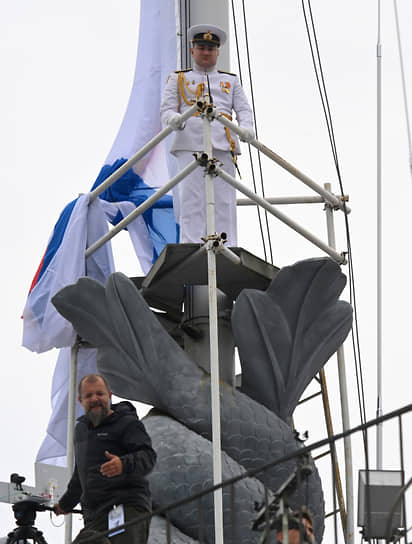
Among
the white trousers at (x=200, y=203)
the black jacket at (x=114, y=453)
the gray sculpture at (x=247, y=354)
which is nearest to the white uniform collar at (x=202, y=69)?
the white trousers at (x=200, y=203)

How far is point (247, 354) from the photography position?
353 inches

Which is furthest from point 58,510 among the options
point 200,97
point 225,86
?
point 225,86

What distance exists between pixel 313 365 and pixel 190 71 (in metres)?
2.32

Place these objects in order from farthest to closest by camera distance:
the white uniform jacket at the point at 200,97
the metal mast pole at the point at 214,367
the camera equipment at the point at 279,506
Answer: the white uniform jacket at the point at 200,97, the metal mast pole at the point at 214,367, the camera equipment at the point at 279,506

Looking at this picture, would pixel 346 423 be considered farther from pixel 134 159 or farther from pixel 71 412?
pixel 134 159

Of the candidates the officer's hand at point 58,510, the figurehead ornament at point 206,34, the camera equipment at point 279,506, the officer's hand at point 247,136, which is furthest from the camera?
the figurehead ornament at point 206,34

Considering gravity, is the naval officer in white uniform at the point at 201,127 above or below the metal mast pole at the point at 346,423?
above

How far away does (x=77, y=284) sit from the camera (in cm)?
877

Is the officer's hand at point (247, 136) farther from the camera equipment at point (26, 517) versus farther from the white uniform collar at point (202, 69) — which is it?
the camera equipment at point (26, 517)

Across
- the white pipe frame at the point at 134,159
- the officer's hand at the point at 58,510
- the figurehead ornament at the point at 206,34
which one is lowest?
the officer's hand at the point at 58,510

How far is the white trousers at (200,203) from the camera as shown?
927 cm

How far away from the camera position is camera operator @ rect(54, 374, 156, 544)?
6.45 meters

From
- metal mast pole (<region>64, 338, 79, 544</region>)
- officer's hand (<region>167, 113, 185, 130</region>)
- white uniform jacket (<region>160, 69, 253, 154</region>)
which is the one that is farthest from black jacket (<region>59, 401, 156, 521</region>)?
white uniform jacket (<region>160, 69, 253, 154</region>)

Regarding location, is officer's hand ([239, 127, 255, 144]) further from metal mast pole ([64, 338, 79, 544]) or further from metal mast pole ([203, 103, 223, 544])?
→ metal mast pole ([64, 338, 79, 544])
